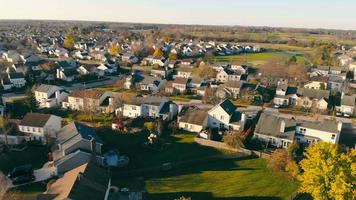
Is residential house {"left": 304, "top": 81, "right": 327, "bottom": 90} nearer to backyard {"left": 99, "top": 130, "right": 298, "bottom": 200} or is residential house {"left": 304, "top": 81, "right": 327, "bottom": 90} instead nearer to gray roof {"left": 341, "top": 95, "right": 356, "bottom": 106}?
gray roof {"left": 341, "top": 95, "right": 356, "bottom": 106}

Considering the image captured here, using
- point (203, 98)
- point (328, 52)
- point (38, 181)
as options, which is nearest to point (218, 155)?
point (38, 181)

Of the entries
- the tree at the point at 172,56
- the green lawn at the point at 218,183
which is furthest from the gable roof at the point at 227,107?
the tree at the point at 172,56

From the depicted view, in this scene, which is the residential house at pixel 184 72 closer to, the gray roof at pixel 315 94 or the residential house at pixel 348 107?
the gray roof at pixel 315 94

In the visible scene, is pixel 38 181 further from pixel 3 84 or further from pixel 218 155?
pixel 3 84

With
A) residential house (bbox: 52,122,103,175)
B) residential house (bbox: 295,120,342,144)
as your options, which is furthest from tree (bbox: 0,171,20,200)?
residential house (bbox: 295,120,342,144)

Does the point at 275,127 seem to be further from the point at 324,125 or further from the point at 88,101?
the point at 88,101

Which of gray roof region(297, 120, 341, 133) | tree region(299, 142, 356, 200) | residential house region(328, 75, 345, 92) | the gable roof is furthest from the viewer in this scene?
residential house region(328, 75, 345, 92)
